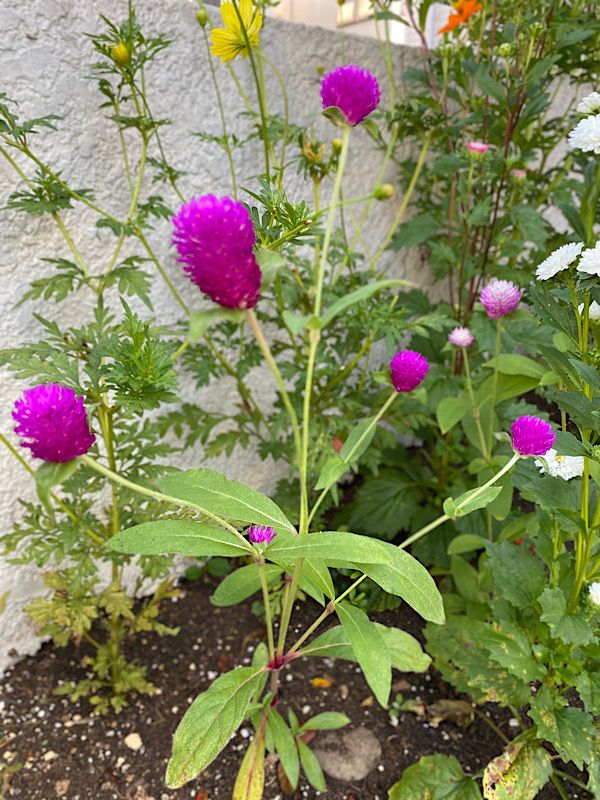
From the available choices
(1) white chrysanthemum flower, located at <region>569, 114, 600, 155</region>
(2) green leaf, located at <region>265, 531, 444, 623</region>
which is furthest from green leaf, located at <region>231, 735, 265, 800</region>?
(1) white chrysanthemum flower, located at <region>569, 114, 600, 155</region>

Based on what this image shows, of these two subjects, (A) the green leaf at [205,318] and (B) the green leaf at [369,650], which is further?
(B) the green leaf at [369,650]

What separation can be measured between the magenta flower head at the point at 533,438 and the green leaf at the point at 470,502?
64 millimetres

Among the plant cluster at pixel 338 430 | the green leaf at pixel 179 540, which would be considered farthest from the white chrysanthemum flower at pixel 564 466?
the green leaf at pixel 179 540

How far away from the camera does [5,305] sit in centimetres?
119

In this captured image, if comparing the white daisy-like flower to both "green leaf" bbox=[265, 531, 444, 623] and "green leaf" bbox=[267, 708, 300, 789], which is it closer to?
"green leaf" bbox=[265, 531, 444, 623]

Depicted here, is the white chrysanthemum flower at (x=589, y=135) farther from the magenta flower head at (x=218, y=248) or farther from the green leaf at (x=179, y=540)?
the green leaf at (x=179, y=540)

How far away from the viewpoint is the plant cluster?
66cm

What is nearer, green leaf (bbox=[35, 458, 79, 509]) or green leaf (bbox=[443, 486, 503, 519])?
→ green leaf (bbox=[35, 458, 79, 509])

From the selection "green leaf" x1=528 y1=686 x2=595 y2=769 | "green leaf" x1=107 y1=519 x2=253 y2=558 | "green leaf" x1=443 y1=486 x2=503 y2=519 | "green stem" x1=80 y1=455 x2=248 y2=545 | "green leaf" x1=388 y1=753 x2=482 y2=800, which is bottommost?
"green leaf" x1=388 y1=753 x2=482 y2=800

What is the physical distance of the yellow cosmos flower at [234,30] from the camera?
3.19ft

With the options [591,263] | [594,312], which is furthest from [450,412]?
[591,263]

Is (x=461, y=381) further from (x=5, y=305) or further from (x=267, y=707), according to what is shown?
(x=5, y=305)

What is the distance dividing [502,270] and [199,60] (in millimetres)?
898

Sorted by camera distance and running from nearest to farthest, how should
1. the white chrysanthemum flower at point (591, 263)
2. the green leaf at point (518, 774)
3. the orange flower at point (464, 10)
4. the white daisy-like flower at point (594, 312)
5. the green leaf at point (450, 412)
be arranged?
the white chrysanthemum flower at point (591, 263), the white daisy-like flower at point (594, 312), the green leaf at point (518, 774), the green leaf at point (450, 412), the orange flower at point (464, 10)
